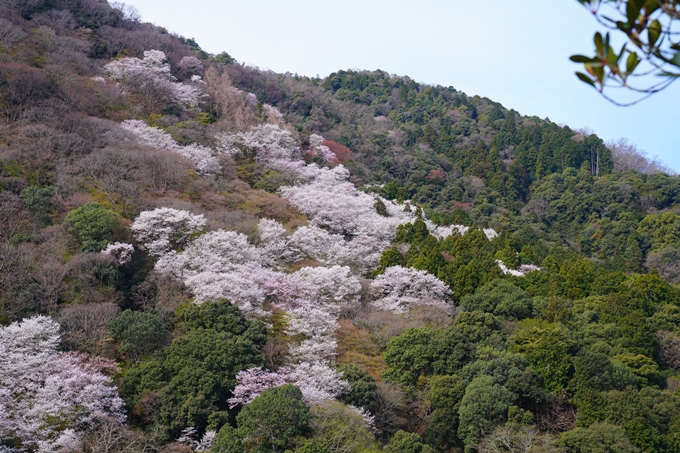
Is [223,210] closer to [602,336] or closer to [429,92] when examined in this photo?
[602,336]

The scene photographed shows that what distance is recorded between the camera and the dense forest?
1595 cm

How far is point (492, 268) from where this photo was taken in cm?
2789

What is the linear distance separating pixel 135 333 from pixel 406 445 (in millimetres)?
8671

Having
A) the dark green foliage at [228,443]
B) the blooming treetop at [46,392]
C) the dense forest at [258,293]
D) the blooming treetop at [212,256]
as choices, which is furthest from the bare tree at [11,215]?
the dark green foliage at [228,443]

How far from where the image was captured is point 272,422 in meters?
14.9

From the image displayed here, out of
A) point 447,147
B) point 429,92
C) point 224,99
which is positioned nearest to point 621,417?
point 224,99

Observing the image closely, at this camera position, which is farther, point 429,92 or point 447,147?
point 429,92

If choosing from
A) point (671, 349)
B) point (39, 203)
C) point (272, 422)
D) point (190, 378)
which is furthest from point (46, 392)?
point (671, 349)

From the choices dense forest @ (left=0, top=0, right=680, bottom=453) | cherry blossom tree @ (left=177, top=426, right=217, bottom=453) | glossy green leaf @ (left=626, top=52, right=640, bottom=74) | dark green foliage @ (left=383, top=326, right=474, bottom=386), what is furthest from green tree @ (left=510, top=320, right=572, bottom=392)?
glossy green leaf @ (left=626, top=52, right=640, bottom=74)

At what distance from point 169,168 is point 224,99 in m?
14.2

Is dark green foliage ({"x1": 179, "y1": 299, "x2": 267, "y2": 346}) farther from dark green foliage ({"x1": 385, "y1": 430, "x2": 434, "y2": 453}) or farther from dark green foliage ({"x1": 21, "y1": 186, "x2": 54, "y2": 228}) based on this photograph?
dark green foliage ({"x1": 21, "y1": 186, "x2": 54, "y2": 228})

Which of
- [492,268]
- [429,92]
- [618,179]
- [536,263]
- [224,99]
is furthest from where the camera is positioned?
[429,92]

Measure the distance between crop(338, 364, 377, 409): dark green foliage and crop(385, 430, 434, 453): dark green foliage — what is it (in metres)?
1.47

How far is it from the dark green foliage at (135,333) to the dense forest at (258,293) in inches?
2.5
